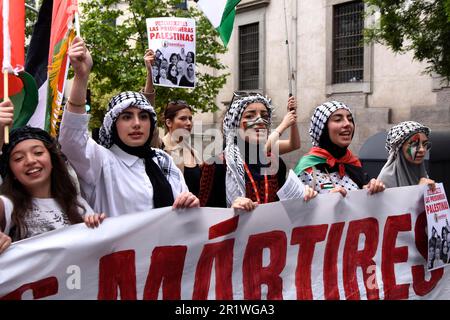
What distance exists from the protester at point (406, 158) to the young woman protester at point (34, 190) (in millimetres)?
2473

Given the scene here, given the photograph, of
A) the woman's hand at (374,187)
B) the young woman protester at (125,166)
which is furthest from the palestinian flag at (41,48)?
the woman's hand at (374,187)

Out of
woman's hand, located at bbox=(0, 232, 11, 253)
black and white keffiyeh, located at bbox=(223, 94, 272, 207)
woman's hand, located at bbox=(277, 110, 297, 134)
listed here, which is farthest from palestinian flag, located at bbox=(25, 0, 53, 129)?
woman's hand, located at bbox=(277, 110, 297, 134)

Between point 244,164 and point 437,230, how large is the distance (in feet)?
4.35

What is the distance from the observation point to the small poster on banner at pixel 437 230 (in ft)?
13.2

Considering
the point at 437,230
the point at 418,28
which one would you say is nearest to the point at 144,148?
the point at 437,230

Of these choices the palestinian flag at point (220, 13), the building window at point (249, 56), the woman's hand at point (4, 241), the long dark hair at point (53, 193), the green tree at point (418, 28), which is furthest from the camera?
the building window at point (249, 56)

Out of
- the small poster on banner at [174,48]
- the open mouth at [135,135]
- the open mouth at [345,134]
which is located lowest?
the open mouth at [345,134]

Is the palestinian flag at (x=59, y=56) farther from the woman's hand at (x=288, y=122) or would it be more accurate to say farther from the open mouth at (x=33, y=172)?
the woman's hand at (x=288, y=122)

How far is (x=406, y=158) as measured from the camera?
474 cm

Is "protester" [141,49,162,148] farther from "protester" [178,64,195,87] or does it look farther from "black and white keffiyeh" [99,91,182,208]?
"black and white keffiyeh" [99,91,182,208]

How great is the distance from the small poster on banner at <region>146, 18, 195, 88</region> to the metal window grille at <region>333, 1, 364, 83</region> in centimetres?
882

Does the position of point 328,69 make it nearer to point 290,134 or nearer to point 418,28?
point 418,28

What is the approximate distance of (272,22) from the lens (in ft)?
56.1
